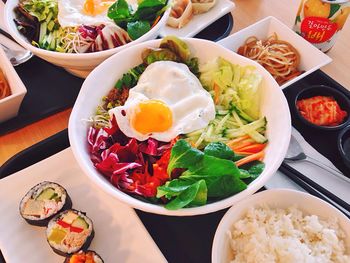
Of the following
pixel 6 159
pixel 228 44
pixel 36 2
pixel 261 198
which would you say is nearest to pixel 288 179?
pixel 261 198

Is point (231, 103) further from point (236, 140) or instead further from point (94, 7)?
point (94, 7)

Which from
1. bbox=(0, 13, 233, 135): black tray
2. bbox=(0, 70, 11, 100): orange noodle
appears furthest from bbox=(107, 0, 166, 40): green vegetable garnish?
bbox=(0, 70, 11, 100): orange noodle

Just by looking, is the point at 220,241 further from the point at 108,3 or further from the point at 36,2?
the point at 36,2

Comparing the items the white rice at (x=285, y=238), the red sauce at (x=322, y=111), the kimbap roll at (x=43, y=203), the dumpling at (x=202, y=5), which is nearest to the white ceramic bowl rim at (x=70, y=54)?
the dumpling at (x=202, y=5)

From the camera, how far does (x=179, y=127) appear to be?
1393mm

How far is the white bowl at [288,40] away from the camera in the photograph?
5.78 ft

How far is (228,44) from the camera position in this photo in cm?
185

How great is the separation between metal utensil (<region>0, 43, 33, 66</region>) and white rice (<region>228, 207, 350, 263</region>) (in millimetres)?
1275

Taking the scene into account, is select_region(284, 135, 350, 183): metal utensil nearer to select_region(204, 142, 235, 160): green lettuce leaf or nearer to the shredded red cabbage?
select_region(204, 142, 235, 160): green lettuce leaf

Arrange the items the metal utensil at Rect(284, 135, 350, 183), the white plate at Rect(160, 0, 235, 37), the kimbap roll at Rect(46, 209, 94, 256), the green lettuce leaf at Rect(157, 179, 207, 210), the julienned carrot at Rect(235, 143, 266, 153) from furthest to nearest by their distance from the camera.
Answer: the white plate at Rect(160, 0, 235, 37) < the metal utensil at Rect(284, 135, 350, 183) < the julienned carrot at Rect(235, 143, 266, 153) < the kimbap roll at Rect(46, 209, 94, 256) < the green lettuce leaf at Rect(157, 179, 207, 210)

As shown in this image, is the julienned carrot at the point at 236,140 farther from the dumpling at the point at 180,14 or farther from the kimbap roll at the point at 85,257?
the dumpling at the point at 180,14

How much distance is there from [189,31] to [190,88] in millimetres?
557

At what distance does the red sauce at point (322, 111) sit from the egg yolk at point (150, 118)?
26.1 inches

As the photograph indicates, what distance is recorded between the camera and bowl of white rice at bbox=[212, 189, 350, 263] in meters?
1.20
